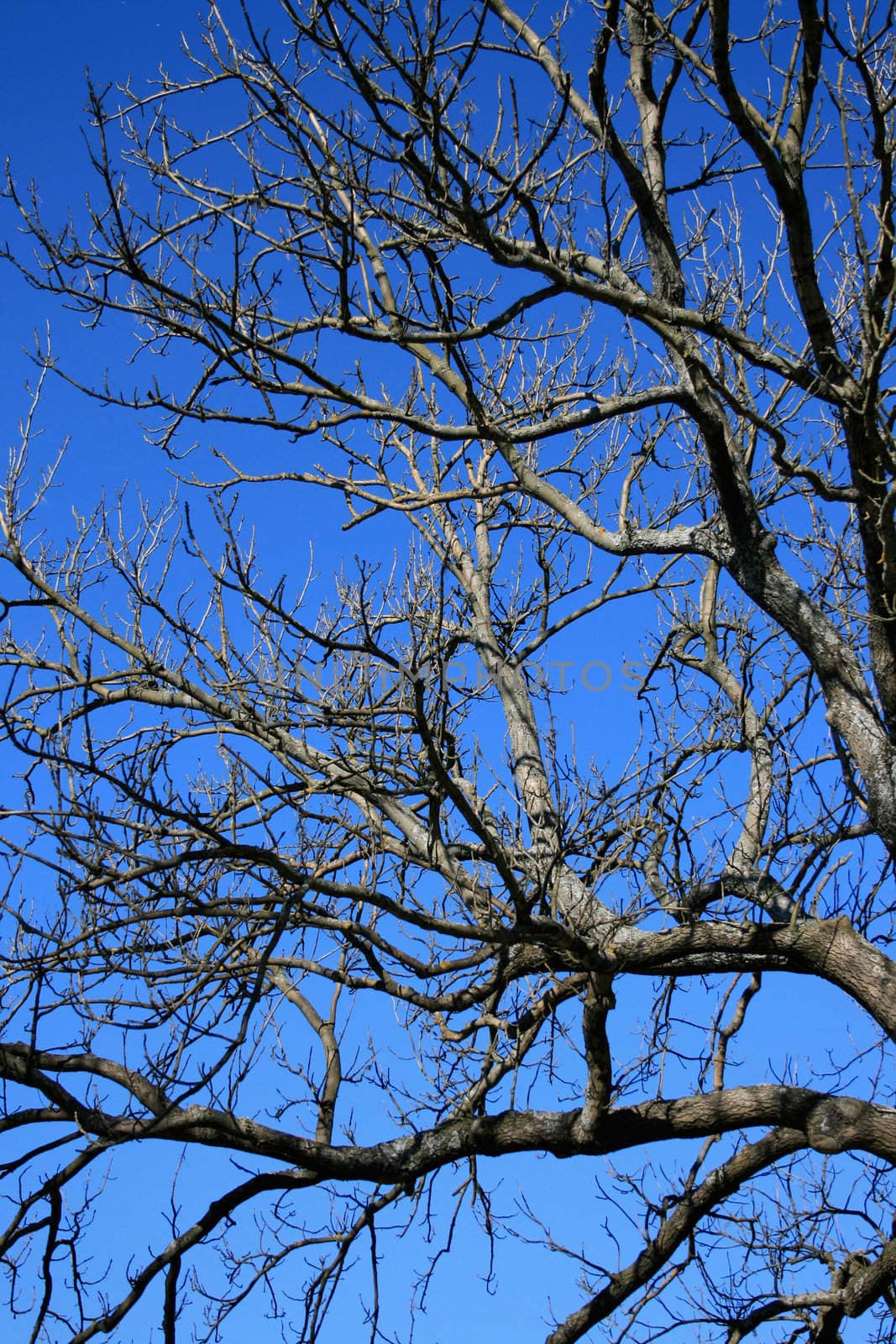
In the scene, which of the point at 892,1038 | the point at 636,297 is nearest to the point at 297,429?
the point at 636,297

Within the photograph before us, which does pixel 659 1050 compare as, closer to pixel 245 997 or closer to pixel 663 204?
pixel 245 997

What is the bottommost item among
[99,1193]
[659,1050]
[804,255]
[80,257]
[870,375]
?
[659,1050]

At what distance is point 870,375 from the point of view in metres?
5.03

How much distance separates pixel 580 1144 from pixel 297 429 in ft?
11.9

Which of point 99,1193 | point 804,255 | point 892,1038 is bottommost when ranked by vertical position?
point 892,1038

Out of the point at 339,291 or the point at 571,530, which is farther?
the point at 571,530

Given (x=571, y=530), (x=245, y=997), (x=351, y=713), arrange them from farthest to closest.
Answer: (x=571, y=530) → (x=245, y=997) → (x=351, y=713)

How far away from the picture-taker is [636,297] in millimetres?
5332

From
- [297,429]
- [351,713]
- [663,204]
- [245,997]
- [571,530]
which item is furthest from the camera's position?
[571,530]

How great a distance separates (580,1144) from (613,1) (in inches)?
208

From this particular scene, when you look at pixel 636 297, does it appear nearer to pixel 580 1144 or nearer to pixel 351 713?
pixel 351 713

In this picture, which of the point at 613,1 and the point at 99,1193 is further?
the point at 99,1193

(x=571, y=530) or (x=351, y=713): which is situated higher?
(x=571, y=530)

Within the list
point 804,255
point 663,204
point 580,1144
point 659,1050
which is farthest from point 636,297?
point 580,1144
